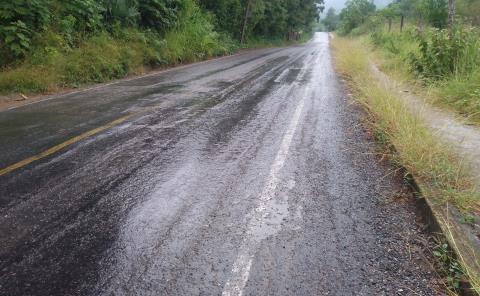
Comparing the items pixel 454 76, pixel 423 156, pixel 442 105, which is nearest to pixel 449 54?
pixel 454 76

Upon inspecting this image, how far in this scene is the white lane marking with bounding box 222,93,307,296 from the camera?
2.46 metres

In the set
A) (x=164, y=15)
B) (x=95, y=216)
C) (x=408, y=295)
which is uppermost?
(x=164, y=15)

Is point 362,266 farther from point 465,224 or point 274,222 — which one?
point 465,224

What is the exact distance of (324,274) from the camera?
2.59 metres

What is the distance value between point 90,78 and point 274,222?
9.00 meters

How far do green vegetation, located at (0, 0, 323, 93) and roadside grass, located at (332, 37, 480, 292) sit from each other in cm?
783

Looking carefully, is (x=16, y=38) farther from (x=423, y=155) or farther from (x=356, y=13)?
(x=356, y=13)

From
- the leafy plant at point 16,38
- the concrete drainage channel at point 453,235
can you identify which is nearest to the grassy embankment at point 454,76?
the concrete drainage channel at point 453,235

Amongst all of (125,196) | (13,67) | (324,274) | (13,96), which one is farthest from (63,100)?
(324,274)

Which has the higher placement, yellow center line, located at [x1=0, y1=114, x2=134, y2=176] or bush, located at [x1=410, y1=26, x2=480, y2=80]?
bush, located at [x1=410, y1=26, x2=480, y2=80]

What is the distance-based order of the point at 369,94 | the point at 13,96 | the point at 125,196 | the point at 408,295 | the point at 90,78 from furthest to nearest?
the point at 90,78 < the point at 13,96 < the point at 369,94 < the point at 125,196 < the point at 408,295

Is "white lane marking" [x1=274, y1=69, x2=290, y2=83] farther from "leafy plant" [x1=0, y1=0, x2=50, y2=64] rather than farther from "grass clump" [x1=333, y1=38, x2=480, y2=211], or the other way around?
"leafy plant" [x1=0, y1=0, x2=50, y2=64]

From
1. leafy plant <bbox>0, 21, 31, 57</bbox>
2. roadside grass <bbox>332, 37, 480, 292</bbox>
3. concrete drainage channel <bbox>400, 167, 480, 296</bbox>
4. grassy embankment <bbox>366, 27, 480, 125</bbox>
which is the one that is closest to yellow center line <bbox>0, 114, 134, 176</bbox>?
roadside grass <bbox>332, 37, 480, 292</bbox>

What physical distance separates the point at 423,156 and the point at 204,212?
2757mm
